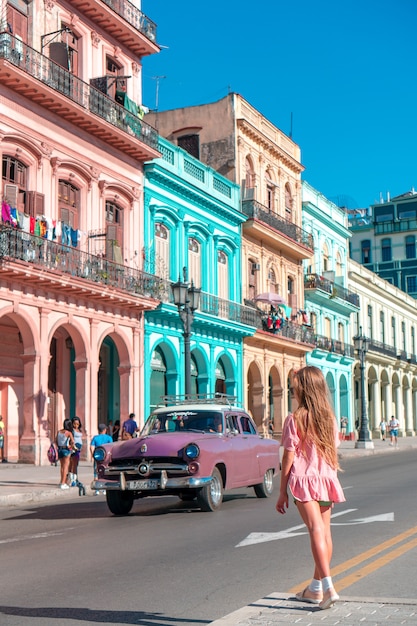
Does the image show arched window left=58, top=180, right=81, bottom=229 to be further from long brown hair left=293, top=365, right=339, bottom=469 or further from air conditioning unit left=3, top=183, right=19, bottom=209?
long brown hair left=293, top=365, right=339, bottom=469

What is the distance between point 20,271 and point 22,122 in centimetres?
444

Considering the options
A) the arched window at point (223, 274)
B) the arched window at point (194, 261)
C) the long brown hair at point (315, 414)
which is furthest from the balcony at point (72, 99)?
the long brown hair at point (315, 414)

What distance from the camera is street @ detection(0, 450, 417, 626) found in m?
6.68

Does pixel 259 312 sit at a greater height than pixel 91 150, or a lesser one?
lesser

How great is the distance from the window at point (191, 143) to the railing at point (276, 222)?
304 cm

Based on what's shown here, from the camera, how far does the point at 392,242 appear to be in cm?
8269

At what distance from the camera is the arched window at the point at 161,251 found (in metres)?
31.0

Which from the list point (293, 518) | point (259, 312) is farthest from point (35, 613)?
point (259, 312)

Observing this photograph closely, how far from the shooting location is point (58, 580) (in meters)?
7.88

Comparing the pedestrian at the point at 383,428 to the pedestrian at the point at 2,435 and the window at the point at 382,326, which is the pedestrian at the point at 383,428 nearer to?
the window at the point at 382,326

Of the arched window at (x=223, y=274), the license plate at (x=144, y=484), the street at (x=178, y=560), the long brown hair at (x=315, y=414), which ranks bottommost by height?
the street at (x=178, y=560)

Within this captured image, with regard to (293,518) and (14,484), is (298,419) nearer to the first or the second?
(293,518)

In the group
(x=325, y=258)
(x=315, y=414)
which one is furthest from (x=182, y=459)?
(x=325, y=258)

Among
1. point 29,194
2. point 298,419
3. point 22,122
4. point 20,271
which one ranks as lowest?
point 298,419
